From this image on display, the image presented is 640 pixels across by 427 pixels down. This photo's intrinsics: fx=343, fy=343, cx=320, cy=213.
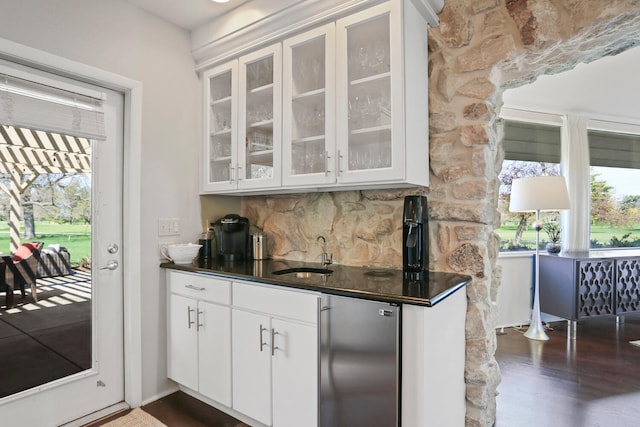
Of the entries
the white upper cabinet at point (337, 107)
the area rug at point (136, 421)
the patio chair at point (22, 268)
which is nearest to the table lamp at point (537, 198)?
the white upper cabinet at point (337, 107)

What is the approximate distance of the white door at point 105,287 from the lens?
2109 millimetres

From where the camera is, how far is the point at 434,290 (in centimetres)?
152

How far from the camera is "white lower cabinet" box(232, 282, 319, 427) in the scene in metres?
1.70

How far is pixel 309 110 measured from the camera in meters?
2.19

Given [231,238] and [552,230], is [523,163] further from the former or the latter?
[231,238]

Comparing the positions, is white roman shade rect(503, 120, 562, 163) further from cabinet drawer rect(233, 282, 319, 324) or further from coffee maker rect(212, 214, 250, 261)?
cabinet drawer rect(233, 282, 319, 324)

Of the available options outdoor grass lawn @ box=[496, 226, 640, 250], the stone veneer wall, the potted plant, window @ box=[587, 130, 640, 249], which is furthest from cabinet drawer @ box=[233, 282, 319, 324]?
window @ box=[587, 130, 640, 249]

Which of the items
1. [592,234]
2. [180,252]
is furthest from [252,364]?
[592,234]

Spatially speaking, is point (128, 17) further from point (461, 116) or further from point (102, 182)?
point (461, 116)

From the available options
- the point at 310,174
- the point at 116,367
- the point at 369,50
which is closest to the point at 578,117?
the point at 369,50

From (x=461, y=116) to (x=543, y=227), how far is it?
9.89 feet

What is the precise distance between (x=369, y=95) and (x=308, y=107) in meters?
0.44

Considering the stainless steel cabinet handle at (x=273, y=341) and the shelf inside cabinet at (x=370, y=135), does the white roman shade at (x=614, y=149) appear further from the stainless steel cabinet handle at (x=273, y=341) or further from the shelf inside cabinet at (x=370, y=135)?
the stainless steel cabinet handle at (x=273, y=341)

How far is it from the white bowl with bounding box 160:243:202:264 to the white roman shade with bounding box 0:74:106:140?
0.83 metres
